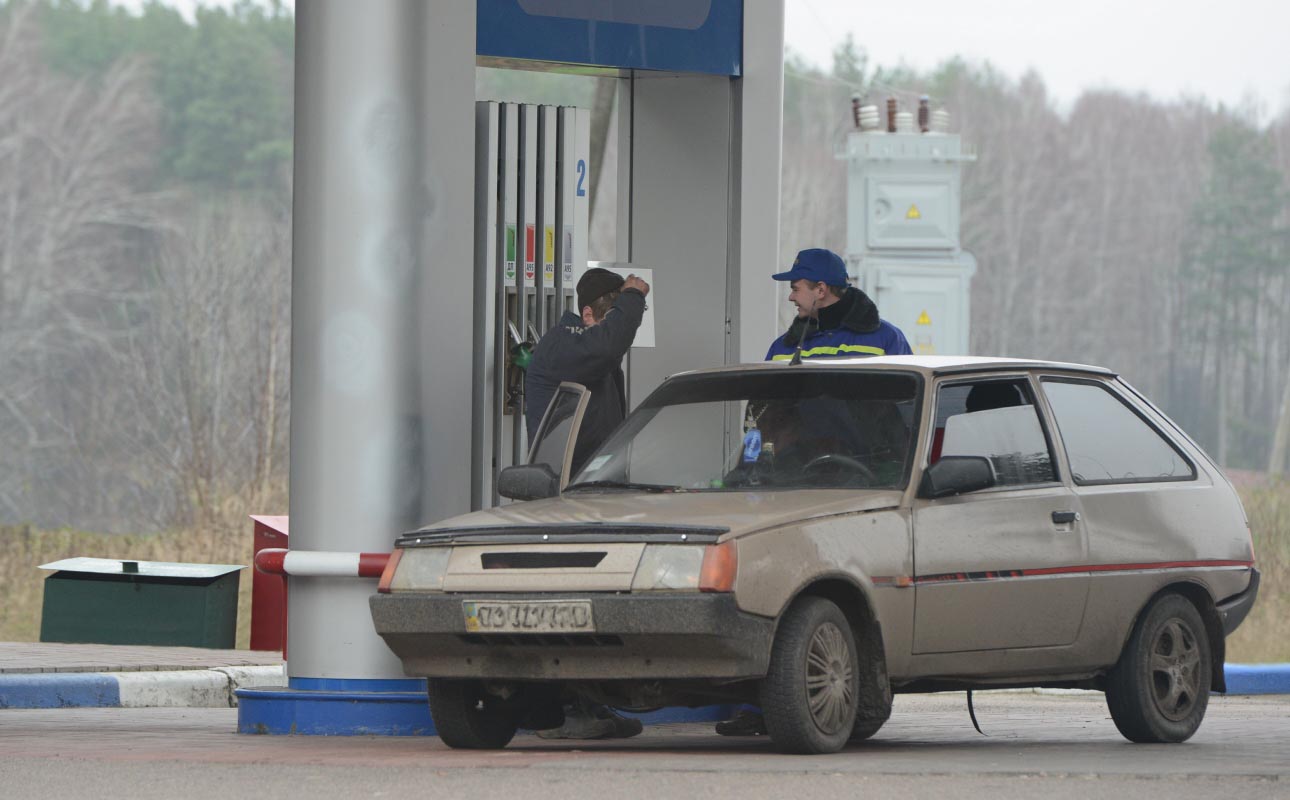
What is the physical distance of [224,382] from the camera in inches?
1986

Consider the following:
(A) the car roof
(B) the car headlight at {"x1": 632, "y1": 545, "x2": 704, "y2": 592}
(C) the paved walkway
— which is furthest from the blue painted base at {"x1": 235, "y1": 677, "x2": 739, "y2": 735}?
(C) the paved walkway

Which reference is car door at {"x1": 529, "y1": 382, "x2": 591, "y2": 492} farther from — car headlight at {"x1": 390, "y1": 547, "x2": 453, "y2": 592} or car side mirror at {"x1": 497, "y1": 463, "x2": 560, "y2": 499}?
car headlight at {"x1": 390, "y1": 547, "x2": 453, "y2": 592}

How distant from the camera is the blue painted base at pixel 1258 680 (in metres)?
14.6

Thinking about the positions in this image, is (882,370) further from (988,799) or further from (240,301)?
(240,301)

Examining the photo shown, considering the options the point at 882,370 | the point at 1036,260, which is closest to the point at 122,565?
the point at 882,370

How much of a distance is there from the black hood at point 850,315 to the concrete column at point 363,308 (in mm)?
1704

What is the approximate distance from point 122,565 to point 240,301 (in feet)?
123

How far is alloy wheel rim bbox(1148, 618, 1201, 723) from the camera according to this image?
9008 millimetres

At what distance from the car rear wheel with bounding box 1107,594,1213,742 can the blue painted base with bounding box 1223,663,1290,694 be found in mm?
5574

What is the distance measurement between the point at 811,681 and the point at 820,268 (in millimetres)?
2804

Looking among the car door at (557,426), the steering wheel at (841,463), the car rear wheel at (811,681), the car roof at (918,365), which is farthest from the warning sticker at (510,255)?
the car rear wheel at (811,681)

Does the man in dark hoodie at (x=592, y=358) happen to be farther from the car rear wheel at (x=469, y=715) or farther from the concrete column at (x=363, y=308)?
the car rear wheel at (x=469, y=715)

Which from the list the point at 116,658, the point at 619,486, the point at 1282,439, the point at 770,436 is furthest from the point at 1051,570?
the point at 1282,439

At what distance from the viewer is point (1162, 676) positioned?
9.06 metres
